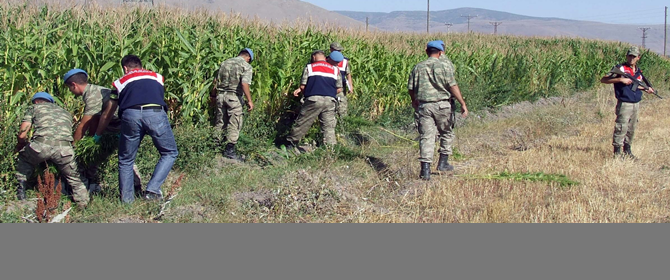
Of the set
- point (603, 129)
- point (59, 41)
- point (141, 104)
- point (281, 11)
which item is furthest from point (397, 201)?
point (281, 11)

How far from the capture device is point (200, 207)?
7.02 meters

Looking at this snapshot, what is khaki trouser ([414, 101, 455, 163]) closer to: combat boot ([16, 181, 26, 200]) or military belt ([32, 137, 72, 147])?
military belt ([32, 137, 72, 147])

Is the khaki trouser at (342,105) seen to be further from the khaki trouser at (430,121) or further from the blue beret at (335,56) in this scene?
the khaki trouser at (430,121)

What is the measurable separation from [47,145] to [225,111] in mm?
3156

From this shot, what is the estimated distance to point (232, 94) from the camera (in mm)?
9422

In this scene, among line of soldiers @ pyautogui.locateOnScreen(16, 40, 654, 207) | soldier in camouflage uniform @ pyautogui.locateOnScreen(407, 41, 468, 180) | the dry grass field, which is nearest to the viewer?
the dry grass field

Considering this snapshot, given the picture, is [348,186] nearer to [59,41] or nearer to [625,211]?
[625,211]

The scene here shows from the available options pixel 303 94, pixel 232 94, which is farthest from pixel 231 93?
pixel 303 94

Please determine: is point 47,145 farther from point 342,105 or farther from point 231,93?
point 342,105

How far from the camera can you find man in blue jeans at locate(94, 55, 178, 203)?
7.06 meters

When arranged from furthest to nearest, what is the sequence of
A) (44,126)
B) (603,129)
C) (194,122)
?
(603,129), (194,122), (44,126)

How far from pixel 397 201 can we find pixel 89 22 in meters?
5.06

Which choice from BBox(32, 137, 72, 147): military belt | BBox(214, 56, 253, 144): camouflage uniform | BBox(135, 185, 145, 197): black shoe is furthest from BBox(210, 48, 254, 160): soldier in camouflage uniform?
BBox(32, 137, 72, 147): military belt

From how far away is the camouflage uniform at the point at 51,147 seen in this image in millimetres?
6801
